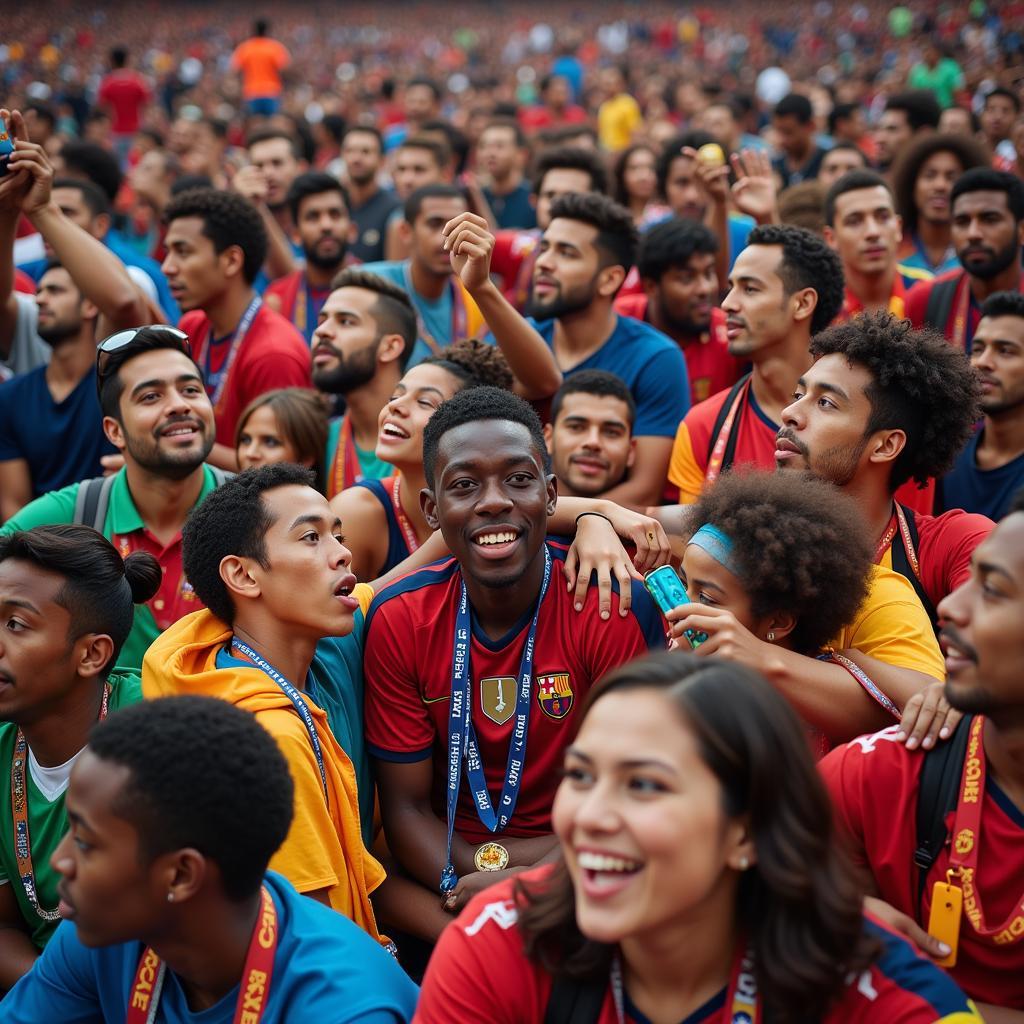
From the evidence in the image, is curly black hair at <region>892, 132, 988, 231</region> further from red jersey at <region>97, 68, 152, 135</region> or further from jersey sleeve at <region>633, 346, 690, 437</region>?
red jersey at <region>97, 68, 152, 135</region>

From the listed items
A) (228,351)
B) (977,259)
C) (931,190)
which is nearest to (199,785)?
(228,351)

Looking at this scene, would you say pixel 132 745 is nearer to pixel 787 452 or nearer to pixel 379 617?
pixel 379 617

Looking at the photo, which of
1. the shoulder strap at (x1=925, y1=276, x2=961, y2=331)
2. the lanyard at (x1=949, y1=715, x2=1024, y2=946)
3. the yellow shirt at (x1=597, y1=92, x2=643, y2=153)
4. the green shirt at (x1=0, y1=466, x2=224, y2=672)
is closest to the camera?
the lanyard at (x1=949, y1=715, x2=1024, y2=946)

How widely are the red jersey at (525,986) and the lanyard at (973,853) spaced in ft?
1.42

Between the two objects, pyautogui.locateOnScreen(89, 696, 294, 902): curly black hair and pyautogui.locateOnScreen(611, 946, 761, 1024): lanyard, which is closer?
pyautogui.locateOnScreen(611, 946, 761, 1024): lanyard

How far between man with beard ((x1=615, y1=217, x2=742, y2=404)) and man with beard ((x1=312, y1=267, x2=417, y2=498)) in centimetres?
164

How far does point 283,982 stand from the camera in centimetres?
276

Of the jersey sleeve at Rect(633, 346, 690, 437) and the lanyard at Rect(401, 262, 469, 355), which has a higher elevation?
the lanyard at Rect(401, 262, 469, 355)

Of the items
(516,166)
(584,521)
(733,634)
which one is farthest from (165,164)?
(733,634)

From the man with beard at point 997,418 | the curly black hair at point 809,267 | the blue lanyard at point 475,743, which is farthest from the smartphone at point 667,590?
the curly black hair at point 809,267

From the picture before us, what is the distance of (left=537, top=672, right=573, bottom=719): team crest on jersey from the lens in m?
4.11

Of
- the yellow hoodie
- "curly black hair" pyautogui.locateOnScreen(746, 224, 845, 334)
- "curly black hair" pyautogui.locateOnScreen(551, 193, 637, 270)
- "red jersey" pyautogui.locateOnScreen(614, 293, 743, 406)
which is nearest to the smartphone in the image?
the yellow hoodie

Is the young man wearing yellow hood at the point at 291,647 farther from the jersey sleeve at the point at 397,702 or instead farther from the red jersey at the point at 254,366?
the red jersey at the point at 254,366

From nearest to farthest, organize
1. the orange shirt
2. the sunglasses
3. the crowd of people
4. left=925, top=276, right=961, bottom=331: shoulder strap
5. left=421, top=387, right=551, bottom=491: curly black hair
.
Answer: the crowd of people → left=421, top=387, right=551, bottom=491: curly black hair → the sunglasses → left=925, top=276, right=961, bottom=331: shoulder strap → the orange shirt
